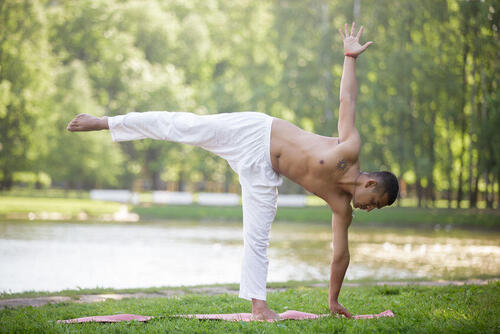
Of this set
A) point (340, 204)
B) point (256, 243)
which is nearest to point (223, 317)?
point (256, 243)

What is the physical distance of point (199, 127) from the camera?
216 inches

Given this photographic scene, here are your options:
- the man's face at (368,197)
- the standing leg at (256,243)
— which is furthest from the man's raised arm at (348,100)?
the standing leg at (256,243)

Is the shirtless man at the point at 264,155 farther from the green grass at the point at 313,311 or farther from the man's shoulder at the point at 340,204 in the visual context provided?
the green grass at the point at 313,311

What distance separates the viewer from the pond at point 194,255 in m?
10.7

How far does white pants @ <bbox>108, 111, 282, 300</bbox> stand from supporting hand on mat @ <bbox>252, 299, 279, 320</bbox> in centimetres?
6

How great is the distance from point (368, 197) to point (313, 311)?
148 cm

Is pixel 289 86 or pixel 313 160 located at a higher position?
pixel 289 86

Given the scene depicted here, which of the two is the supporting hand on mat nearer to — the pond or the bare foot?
the bare foot

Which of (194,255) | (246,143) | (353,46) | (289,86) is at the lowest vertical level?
(194,255)

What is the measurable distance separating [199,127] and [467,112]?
2839 cm

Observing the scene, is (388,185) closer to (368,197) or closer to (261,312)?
(368,197)

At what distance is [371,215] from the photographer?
25562 mm

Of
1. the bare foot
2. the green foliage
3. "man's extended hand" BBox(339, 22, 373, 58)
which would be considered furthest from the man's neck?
the green foliage

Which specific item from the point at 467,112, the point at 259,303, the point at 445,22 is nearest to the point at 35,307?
the point at 259,303
